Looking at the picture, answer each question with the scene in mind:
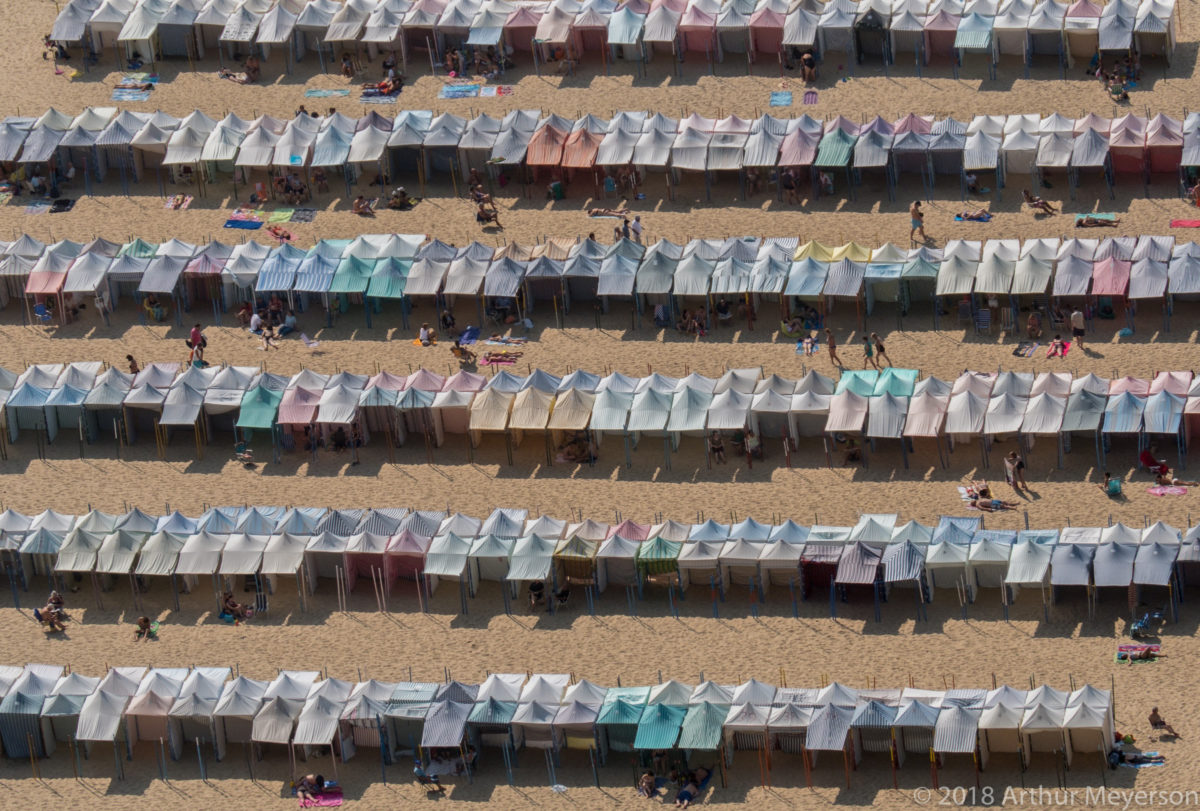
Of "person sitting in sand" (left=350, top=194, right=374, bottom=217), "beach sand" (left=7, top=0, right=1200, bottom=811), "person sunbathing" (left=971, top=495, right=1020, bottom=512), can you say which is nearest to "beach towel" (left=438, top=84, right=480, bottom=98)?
"beach sand" (left=7, top=0, right=1200, bottom=811)

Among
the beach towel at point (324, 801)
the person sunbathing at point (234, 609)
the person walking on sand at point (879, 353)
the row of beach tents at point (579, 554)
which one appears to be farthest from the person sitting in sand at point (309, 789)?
the person walking on sand at point (879, 353)

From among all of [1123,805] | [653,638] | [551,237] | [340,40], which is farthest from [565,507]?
[340,40]

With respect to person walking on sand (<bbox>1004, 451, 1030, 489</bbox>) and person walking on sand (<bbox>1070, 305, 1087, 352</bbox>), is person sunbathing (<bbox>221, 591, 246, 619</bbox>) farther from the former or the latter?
person walking on sand (<bbox>1070, 305, 1087, 352</bbox>)

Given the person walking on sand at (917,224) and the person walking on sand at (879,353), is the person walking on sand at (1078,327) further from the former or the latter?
the person walking on sand at (917,224)

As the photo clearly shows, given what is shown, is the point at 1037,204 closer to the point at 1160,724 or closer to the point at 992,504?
the point at 992,504

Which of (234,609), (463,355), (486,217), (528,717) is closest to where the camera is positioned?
(528,717)

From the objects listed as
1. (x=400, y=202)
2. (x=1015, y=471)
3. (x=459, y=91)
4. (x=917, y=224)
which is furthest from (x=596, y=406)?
(x=459, y=91)
